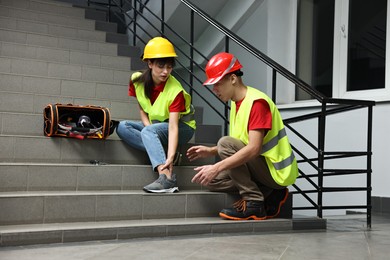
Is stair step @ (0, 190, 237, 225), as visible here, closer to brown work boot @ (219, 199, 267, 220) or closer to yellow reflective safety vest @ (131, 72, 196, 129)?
brown work boot @ (219, 199, 267, 220)

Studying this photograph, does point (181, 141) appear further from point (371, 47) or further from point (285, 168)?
point (371, 47)

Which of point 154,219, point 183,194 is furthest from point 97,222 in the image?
point 183,194

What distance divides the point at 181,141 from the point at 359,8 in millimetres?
2504

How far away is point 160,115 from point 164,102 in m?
0.09

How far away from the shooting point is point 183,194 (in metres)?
3.30

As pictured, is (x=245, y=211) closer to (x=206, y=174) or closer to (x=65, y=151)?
(x=206, y=174)

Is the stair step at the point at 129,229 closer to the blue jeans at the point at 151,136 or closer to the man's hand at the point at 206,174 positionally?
the man's hand at the point at 206,174

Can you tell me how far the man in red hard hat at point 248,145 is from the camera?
3102mm

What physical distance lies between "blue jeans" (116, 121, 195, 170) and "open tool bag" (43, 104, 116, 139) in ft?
0.40

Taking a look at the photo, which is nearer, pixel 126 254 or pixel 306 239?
pixel 126 254

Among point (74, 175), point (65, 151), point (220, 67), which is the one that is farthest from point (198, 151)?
point (65, 151)

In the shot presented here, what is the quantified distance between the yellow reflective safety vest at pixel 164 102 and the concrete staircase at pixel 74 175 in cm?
27

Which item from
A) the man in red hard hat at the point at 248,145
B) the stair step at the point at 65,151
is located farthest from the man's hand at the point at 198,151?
the stair step at the point at 65,151

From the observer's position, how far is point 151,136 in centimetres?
347
